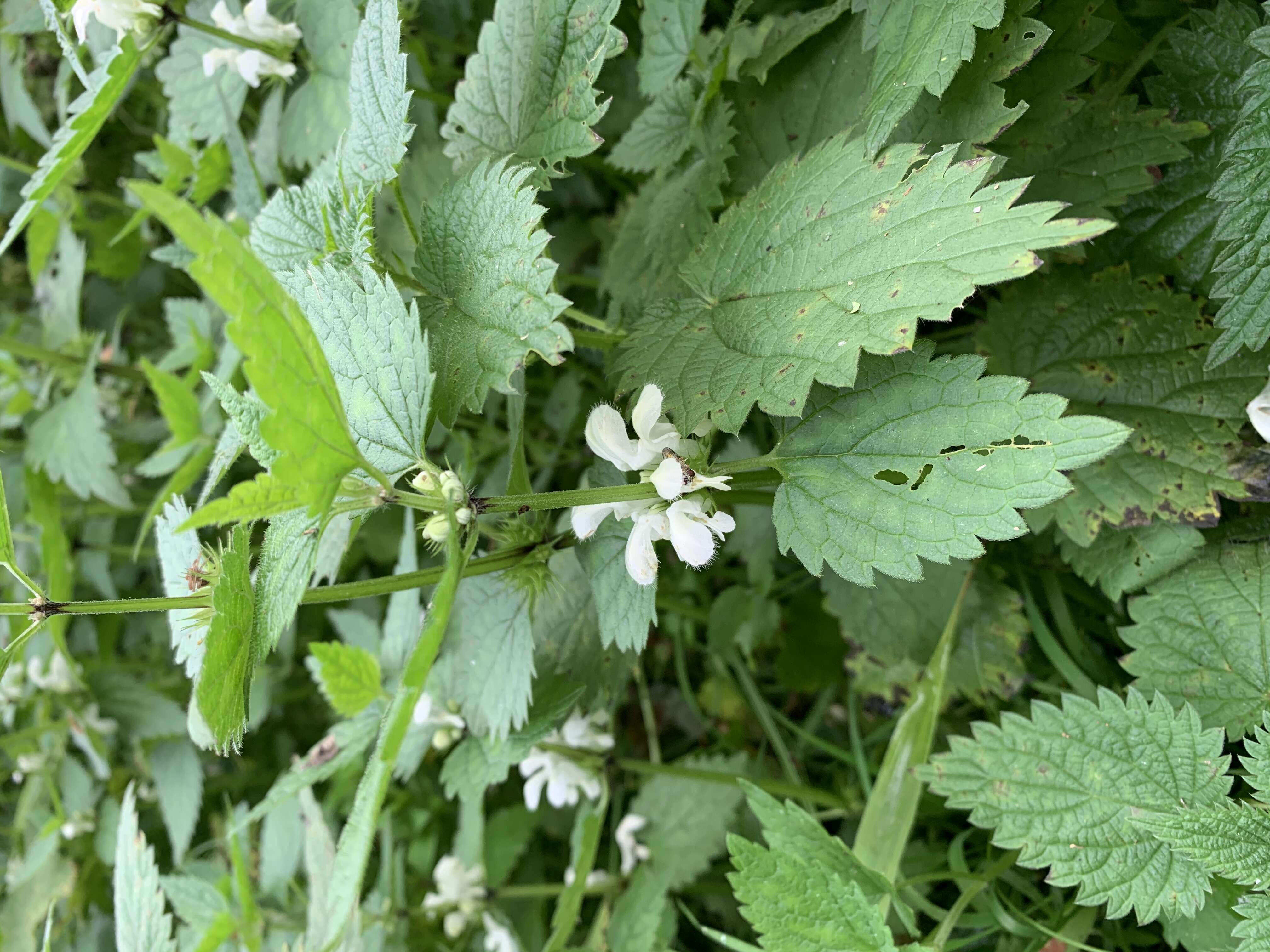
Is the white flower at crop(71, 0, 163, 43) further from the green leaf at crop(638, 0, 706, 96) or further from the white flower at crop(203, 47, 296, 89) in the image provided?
the green leaf at crop(638, 0, 706, 96)

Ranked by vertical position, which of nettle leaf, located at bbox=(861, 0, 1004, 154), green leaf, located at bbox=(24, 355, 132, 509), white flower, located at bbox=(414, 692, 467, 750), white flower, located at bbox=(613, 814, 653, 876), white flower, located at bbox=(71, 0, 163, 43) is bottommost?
white flower, located at bbox=(613, 814, 653, 876)

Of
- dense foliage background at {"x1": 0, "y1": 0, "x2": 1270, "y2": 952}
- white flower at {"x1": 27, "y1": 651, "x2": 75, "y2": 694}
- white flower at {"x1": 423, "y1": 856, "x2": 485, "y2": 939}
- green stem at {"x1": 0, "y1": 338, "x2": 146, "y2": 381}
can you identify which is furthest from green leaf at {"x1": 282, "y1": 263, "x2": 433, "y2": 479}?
white flower at {"x1": 27, "y1": 651, "x2": 75, "y2": 694}

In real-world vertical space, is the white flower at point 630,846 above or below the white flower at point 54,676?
below

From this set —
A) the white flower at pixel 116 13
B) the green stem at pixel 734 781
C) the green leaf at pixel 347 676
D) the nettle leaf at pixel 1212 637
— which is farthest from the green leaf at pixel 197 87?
the nettle leaf at pixel 1212 637

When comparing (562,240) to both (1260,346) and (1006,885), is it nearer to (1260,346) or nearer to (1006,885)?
(1260,346)

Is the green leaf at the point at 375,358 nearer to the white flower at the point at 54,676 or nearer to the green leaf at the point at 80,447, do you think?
the green leaf at the point at 80,447

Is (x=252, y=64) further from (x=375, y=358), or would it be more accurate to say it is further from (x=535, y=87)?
(x=375, y=358)
